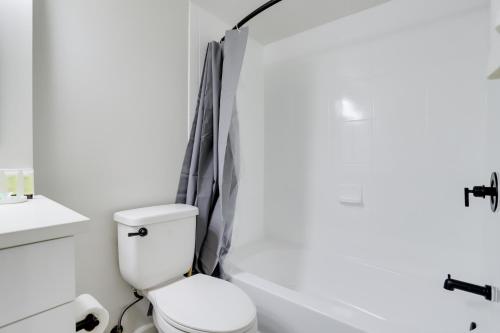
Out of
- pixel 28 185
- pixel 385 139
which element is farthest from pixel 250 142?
pixel 28 185

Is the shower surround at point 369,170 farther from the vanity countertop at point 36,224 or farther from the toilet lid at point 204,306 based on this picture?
the vanity countertop at point 36,224

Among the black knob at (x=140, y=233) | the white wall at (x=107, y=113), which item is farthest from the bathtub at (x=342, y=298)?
the white wall at (x=107, y=113)

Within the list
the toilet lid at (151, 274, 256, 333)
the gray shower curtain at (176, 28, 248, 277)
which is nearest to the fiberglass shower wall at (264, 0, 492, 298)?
the gray shower curtain at (176, 28, 248, 277)

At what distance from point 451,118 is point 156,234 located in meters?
1.71

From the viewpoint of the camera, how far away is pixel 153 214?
125 cm

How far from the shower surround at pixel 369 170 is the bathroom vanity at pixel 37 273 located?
946mm

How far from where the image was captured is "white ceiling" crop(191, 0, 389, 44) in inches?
64.7

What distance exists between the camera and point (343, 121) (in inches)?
71.4

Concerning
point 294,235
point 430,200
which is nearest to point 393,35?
point 430,200

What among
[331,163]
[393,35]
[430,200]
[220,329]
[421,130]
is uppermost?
[393,35]

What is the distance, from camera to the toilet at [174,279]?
993 millimetres

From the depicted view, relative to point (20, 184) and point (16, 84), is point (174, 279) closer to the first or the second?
point (20, 184)

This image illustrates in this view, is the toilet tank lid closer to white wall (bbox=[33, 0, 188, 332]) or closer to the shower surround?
white wall (bbox=[33, 0, 188, 332])

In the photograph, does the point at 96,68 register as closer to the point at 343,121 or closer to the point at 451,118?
the point at 343,121
